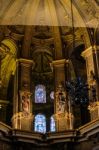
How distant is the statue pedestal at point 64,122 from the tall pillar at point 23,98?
1.33m

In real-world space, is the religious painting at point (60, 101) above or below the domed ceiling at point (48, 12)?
below

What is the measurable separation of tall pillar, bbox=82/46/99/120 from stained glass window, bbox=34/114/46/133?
13.2 ft

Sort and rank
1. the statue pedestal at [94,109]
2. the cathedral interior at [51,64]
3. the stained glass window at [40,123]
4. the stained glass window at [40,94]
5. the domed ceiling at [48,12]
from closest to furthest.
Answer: the cathedral interior at [51,64]
the statue pedestal at [94,109]
the domed ceiling at [48,12]
the stained glass window at [40,123]
the stained glass window at [40,94]

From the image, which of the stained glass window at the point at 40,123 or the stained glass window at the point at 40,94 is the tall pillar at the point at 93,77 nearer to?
the stained glass window at the point at 40,123

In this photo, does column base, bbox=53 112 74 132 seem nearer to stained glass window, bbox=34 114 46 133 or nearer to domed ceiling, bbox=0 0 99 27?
stained glass window, bbox=34 114 46 133

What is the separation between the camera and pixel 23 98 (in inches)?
856

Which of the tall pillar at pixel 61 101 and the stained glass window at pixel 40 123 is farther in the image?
the stained glass window at pixel 40 123

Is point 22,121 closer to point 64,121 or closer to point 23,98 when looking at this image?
point 23,98

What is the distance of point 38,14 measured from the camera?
23562mm

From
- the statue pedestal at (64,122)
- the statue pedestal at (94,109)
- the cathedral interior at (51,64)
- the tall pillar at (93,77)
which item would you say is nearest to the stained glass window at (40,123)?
the cathedral interior at (51,64)

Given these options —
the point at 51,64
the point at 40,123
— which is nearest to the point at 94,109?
the point at 51,64

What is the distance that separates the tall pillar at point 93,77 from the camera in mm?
20656

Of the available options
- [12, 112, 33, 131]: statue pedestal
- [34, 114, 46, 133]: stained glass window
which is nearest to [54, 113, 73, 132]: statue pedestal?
[12, 112, 33, 131]: statue pedestal

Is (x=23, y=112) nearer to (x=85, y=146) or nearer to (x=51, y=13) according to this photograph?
(x=85, y=146)
